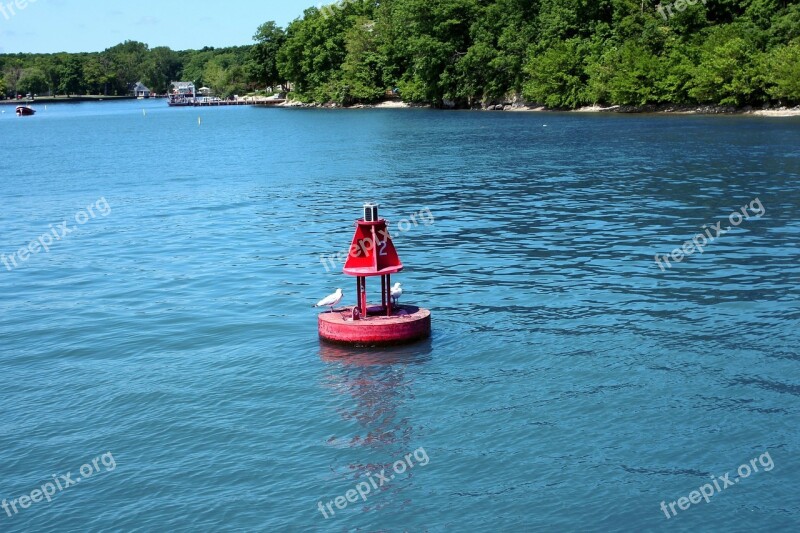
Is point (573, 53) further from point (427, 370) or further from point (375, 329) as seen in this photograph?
point (427, 370)

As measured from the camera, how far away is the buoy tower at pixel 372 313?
2345 cm

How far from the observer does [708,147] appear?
222 ft

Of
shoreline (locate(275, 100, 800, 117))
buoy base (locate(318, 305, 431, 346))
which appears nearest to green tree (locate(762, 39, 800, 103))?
shoreline (locate(275, 100, 800, 117))

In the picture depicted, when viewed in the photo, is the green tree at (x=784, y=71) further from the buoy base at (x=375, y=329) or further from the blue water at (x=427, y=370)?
the buoy base at (x=375, y=329)

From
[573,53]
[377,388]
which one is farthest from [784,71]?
[377,388]

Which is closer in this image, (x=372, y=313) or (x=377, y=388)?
(x=377, y=388)

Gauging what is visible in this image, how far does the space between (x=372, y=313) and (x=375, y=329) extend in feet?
5.04

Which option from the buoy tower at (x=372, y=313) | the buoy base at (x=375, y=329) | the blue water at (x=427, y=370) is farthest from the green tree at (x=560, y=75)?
the buoy base at (x=375, y=329)

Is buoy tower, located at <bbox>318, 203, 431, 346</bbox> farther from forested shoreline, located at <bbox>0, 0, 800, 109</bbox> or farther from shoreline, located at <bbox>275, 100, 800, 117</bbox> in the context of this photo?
shoreline, located at <bbox>275, 100, 800, 117</bbox>

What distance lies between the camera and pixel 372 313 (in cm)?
2481

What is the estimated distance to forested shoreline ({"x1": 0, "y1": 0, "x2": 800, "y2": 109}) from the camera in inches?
4033

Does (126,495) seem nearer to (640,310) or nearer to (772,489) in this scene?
(772,489)

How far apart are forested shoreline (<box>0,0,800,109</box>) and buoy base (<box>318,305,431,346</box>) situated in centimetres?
7937

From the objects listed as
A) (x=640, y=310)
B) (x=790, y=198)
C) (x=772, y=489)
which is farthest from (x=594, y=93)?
(x=772, y=489)
